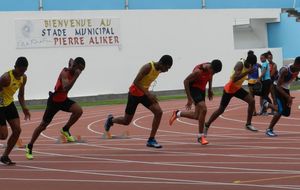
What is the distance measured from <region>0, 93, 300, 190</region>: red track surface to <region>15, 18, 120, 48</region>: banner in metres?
17.4

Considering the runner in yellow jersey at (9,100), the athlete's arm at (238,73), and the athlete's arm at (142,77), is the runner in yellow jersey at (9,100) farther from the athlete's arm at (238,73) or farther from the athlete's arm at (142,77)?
the athlete's arm at (238,73)

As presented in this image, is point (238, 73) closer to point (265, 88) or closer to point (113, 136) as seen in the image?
point (113, 136)

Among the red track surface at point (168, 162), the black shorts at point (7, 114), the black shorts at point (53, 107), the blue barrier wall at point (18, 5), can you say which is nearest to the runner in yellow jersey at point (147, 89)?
the red track surface at point (168, 162)

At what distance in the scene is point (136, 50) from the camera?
128 feet

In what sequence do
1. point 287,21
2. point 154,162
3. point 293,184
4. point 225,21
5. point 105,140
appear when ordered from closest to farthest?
point 293,184, point 154,162, point 105,140, point 225,21, point 287,21

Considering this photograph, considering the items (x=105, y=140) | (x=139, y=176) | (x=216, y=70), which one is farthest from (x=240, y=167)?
(x=105, y=140)

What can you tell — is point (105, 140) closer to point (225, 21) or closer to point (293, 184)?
point (293, 184)

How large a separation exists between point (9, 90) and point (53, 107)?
1.79m

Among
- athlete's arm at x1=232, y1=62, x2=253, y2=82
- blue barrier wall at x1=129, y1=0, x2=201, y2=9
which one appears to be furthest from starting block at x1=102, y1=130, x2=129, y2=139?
blue barrier wall at x1=129, y1=0, x2=201, y2=9

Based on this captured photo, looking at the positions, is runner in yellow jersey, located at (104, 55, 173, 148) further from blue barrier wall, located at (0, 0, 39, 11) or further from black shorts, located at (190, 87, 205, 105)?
blue barrier wall, located at (0, 0, 39, 11)

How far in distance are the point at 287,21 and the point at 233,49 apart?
5.06 metres

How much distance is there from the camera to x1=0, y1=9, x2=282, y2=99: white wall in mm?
35469

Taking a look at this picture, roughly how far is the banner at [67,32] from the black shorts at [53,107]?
2130cm

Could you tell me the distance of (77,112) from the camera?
571 inches
